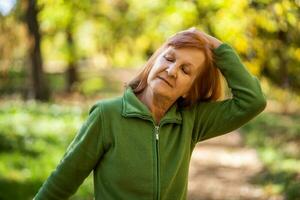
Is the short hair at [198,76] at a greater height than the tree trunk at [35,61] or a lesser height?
greater

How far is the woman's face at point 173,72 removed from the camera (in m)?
2.40

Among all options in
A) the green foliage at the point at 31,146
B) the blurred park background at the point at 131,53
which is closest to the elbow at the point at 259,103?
the blurred park background at the point at 131,53

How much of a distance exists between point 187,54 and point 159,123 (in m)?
0.30

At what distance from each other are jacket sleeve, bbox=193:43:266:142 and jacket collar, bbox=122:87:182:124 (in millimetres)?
160

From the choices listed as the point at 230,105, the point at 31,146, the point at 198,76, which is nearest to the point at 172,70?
the point at 198,76

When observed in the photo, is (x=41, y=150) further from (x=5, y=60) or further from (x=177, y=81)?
(x=177, y=81)

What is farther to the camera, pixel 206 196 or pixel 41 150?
pixel 41 150

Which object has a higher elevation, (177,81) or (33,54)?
(177,81)

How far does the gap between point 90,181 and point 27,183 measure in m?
0.91

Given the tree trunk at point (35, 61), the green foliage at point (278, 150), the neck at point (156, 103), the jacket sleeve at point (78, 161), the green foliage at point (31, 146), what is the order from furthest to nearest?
1. the tree trunk at point (35, 61)
2. the green foliage at point (278, 150)
3. the green foliage at point (31, 146)
4. the neck at point (156, 103)
5. the jacket sleeve at point (78, 161)

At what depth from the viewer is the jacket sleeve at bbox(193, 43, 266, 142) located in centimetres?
Answer: 257

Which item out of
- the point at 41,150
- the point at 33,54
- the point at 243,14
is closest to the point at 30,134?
the point at 41,150

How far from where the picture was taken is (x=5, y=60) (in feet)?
36.4

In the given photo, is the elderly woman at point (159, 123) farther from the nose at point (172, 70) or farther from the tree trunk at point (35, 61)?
the tree trunk at point (35, 61)
